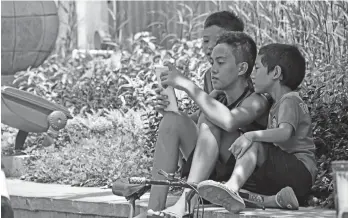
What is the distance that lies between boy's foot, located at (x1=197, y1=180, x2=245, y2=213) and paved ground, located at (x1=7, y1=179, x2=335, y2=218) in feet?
0.39

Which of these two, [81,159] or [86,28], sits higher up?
[86,28]

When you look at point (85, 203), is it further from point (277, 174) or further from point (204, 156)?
point (277, 174)

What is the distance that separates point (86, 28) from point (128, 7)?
92cm

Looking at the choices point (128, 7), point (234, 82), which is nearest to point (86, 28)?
point (128, 7)

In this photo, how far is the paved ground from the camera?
15.6ft

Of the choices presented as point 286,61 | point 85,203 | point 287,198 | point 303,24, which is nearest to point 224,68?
point 286,61

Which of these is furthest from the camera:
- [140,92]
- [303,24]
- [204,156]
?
[140,92]

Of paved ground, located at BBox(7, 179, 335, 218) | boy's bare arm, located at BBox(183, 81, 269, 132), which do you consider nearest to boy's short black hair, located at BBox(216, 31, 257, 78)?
boy's bare arm, located at BBox(183, 81, 269, 132)

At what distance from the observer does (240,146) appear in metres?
4.61

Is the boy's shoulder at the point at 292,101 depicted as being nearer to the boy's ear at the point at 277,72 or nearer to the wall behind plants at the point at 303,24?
the boy's ear at the point at 277,72

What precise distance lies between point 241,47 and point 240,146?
795 mm

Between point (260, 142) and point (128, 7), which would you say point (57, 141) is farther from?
point (128, 7)

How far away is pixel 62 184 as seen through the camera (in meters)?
6.71

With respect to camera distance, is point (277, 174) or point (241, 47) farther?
point (241, 47)
